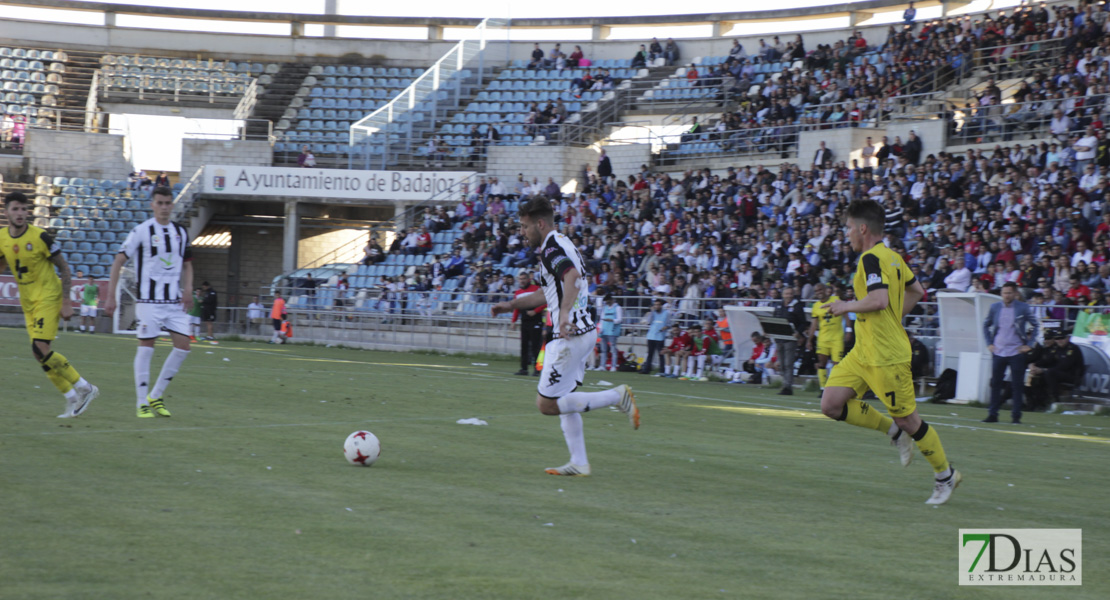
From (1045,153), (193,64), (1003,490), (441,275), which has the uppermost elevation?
(193,64)

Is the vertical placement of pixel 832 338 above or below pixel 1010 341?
below

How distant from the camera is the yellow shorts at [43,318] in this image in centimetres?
1027

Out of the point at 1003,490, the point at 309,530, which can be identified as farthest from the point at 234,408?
the point at 1003,490

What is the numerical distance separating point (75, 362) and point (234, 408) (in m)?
7.62

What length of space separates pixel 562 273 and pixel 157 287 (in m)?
4.64

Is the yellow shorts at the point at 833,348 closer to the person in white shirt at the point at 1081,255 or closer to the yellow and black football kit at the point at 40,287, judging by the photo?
the person in white shirt at the point at 1081,255

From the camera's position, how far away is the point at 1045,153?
24203mm

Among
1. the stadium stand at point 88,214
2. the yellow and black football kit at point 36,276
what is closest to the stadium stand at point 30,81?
the stadium stand at point 88,214

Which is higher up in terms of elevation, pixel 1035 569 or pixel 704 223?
pixel 704 223

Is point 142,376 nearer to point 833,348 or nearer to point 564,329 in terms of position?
point 564,329

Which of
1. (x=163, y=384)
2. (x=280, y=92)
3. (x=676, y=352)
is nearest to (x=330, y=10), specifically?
(x=280, y=92)

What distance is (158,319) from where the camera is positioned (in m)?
10.5

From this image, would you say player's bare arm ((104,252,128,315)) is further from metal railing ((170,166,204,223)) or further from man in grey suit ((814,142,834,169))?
metal railing ((170,166,204,223))

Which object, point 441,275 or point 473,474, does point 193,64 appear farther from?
point 473,474
